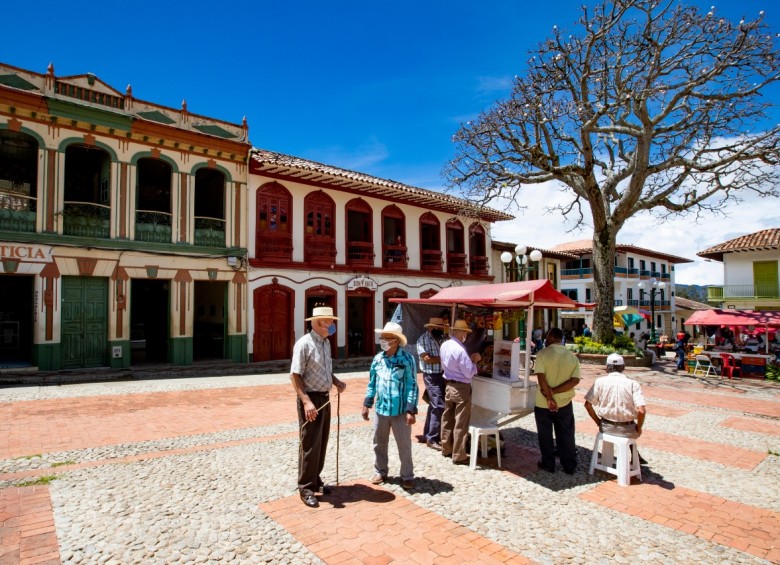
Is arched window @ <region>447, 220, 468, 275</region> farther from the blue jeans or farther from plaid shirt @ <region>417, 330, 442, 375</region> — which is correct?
the blue jeans

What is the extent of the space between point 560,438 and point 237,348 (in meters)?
11.7

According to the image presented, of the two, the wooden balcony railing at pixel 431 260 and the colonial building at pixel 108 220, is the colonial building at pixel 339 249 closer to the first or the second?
the wooden balcony railing at pixel 431 260

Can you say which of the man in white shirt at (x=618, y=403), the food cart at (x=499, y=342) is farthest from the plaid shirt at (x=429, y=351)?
the man in white shirt at (x=618, y=403)

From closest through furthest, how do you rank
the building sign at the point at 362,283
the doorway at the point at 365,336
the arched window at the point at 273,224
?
1. the arched window at the point at 273,224
2. the building sign at the point at 362,283
3. the doorway at the point at 365,336

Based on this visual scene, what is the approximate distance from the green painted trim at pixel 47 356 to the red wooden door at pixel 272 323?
17.1ft

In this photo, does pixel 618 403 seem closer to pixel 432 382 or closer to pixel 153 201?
pixel 432 382

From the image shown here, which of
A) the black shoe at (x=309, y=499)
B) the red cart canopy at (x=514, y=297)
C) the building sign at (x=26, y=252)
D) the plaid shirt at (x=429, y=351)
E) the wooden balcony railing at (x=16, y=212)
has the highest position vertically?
the wooden balcony railing at (x=16, y=212)

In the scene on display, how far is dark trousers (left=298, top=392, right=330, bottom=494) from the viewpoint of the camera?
14.2ft

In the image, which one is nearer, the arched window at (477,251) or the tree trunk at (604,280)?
the tree trunk at (604,280)

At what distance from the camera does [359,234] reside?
1933 cm

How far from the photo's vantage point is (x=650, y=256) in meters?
45.0

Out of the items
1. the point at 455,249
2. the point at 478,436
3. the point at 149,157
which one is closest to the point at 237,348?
the point at 149,157

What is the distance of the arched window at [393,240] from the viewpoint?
62.7ft

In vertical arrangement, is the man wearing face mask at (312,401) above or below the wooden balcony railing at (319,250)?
below
